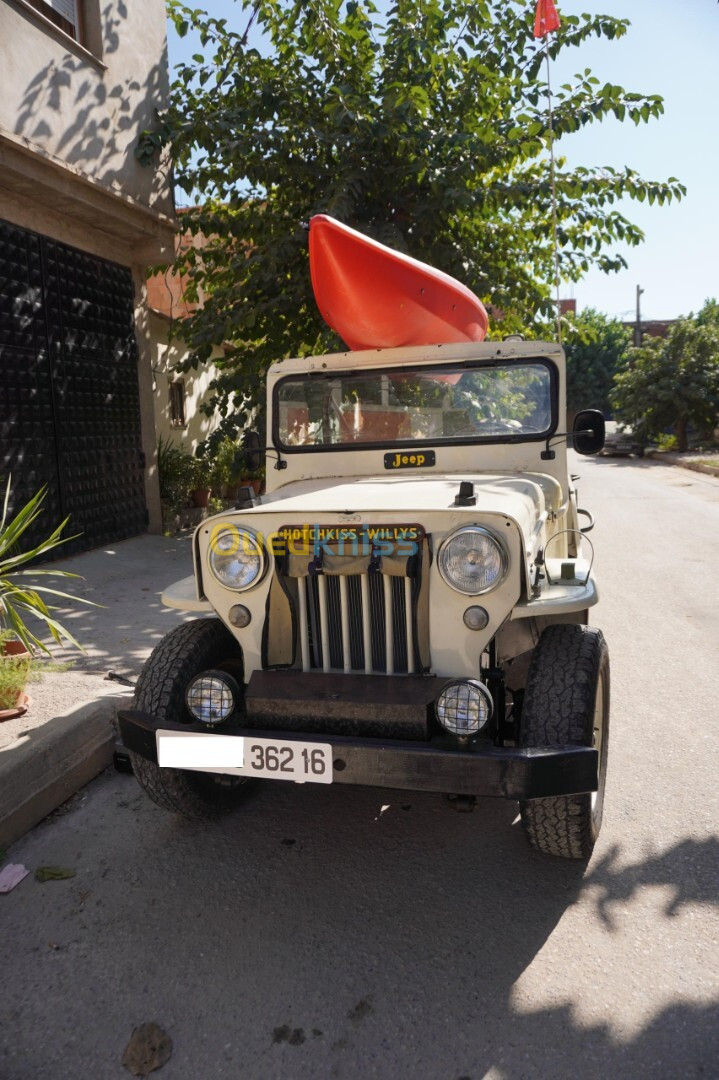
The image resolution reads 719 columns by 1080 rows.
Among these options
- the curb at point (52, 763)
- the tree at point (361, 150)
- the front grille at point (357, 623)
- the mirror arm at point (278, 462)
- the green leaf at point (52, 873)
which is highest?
the tree at point (361, 150)

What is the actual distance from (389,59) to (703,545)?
6526 mm

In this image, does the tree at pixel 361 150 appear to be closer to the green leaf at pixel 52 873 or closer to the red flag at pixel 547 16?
the red flag at pixel 547 16

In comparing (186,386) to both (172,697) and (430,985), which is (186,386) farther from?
(430,985)

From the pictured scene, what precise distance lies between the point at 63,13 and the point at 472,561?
26.5 ft

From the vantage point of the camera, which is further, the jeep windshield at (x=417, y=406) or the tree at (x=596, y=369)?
the tree at (x=596, y=369)

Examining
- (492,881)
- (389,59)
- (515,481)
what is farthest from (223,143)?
(492,881)

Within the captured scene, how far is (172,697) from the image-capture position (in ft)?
9.95

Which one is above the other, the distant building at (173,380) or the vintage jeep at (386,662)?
the distant building at (173,380)

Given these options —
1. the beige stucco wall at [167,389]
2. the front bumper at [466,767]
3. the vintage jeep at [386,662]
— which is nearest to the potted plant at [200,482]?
the beige stucco wall at [167,389]

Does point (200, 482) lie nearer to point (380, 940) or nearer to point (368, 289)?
point (368, 289)

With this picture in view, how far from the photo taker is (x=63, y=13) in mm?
7961

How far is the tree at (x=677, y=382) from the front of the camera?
26.4 meters

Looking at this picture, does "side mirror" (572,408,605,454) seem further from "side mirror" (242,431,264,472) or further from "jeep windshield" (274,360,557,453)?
"side mirror" (242,431,264,472)

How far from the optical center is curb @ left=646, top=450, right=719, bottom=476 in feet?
65.1
